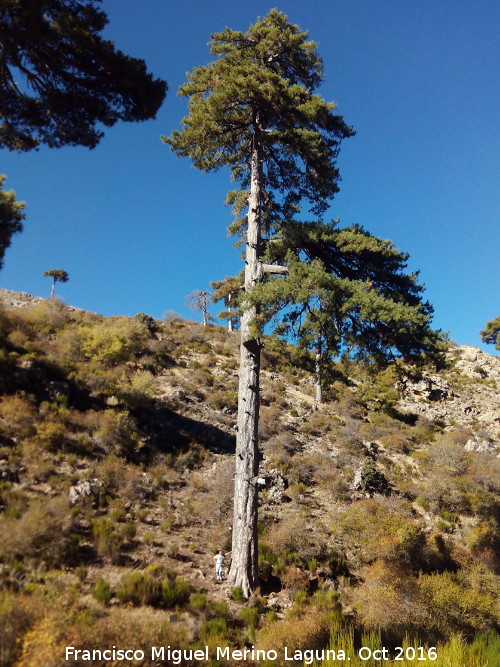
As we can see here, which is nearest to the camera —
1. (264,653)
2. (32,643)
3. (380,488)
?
(32,643)

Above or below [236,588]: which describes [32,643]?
above

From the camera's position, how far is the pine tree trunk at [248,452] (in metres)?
7.72

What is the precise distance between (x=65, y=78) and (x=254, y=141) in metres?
5.01

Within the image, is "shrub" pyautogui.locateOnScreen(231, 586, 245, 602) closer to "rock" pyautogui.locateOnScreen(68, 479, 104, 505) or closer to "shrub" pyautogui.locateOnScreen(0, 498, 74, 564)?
"shrub" pyautogui.locateOnScreen(0, 498, 74, 564)

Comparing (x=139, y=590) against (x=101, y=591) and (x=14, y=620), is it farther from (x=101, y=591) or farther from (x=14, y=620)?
(x=14, y=620)

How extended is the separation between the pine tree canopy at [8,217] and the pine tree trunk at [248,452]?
8584 mm

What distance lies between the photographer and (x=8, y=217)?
1202cm

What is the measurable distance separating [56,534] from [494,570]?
12.5 meters

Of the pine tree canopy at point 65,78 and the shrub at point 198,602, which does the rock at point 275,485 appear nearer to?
the shrub at point 198,602

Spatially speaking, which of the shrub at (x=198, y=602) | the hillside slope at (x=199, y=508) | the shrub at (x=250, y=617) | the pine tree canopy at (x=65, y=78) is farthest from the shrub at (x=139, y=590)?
the pine tree canopy at (x=65, y=78)

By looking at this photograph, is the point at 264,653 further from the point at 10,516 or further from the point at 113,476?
the point at 113,476

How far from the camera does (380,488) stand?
46.4ft

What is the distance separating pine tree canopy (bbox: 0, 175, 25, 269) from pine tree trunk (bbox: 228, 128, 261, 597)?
858 cm

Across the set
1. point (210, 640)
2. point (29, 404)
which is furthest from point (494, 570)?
point (29, 404)
